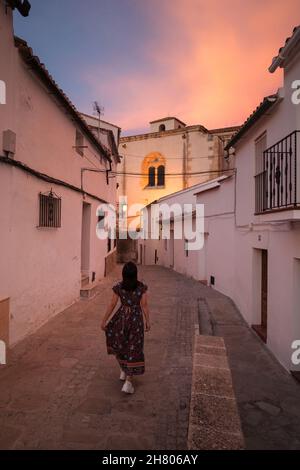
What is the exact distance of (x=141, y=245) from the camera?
1151 inches

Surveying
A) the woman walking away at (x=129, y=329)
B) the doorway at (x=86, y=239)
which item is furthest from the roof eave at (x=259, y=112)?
the doorway at (x=86, y=239)

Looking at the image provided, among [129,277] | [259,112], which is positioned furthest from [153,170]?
[129,277]

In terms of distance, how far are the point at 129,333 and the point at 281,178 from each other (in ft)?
11.6

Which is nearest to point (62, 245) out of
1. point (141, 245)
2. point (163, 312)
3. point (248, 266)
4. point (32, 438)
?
point (163, 312)

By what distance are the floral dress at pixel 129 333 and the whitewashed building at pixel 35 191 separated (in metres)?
2.06

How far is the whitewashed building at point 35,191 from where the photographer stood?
209 inches

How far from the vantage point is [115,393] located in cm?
419

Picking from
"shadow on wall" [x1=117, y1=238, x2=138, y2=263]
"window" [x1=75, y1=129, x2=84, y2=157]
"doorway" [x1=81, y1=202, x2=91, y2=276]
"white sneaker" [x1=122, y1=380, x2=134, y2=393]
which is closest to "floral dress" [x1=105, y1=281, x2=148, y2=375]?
"white sneaker" [x1=122, y1=380, x2=134, y2=393]

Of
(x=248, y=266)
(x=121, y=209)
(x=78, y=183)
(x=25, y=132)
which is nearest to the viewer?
(x=25, y=132)

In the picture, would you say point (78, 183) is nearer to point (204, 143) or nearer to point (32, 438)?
point (32, 438)

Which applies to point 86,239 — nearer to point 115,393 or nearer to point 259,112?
point 259,112

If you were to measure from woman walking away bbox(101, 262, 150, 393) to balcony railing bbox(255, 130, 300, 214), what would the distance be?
243 centimetres

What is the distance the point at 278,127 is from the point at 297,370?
13.6 ft
